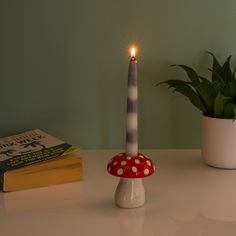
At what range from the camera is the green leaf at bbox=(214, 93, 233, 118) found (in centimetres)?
85

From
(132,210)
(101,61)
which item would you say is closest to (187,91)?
(101,61)

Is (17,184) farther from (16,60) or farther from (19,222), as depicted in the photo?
(16,60)

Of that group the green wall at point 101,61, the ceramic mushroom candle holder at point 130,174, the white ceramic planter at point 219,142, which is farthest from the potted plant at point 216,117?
the ceramic mushroom candle holder at point 130,174

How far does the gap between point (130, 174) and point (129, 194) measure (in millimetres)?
52

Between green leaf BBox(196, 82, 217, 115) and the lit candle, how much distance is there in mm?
242

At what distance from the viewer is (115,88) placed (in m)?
1.01

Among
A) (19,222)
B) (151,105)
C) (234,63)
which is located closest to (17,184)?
(19,222)

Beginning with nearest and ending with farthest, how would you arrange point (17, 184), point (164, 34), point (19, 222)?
point (19, 222) → point (17, 184) → point (164, 34)

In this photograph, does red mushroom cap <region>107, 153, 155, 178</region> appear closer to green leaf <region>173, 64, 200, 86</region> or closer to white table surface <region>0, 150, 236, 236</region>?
white table surface <region>0, 150, 236, 236</region>

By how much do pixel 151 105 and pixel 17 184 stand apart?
376 mm

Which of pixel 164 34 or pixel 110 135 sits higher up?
pixel 164 34

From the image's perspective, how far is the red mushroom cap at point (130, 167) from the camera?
67 centimetres

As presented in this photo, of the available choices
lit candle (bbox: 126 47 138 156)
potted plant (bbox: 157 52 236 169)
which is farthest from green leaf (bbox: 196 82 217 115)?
lit candle (bbox: 126 47 138 156)

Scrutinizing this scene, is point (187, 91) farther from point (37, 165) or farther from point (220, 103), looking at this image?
point (37, 165)
